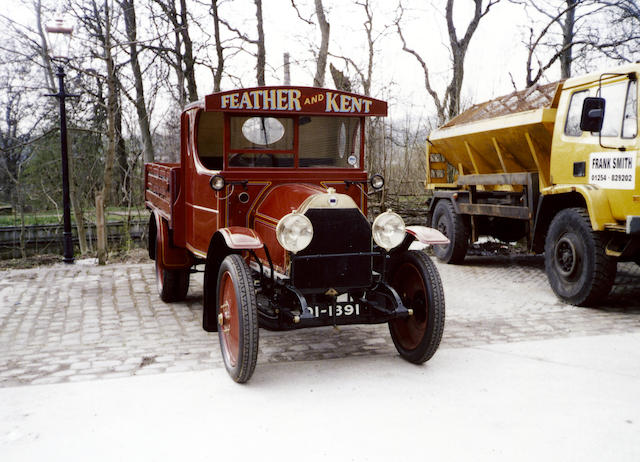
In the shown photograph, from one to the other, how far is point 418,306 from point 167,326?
2.69 metres

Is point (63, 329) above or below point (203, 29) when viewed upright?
below

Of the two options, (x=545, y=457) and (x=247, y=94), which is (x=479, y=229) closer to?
(x=247, y=94)

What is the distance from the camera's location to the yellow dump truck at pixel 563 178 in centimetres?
606

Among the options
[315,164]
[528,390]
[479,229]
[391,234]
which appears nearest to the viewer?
[528,390]

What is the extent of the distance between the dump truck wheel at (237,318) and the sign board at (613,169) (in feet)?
13.5

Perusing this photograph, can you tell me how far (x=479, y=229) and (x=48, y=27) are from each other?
26.5 ft

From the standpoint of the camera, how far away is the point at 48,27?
990 cm

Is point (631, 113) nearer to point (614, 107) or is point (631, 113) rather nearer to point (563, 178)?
point (614, 107)

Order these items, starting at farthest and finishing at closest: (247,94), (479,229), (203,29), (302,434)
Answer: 1. (203,29)
2. (479,229)
3. (247,94)
4. (302,434)

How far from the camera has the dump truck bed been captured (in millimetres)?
7742

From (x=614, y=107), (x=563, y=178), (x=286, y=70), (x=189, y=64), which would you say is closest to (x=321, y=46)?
(x=286, y=70)

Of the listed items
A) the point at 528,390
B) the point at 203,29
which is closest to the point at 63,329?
the point at 528,390

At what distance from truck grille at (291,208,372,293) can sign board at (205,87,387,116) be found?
122cm

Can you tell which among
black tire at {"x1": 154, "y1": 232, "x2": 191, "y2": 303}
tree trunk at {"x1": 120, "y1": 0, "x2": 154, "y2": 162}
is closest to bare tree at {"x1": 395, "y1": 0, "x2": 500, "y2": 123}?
tree trunk at {"x1": 120, "y1": 0, "x2": 154, "y2": 162}
